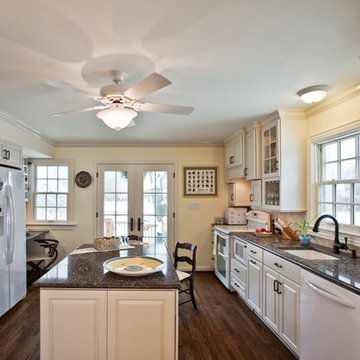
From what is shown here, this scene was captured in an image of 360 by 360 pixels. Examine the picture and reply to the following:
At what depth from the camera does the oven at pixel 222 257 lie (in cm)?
386

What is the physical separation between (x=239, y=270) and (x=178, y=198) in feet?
6.16

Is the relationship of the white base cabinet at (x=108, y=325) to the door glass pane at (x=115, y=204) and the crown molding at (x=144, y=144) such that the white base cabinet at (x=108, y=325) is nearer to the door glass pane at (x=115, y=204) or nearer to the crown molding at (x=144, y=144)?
the door glass pane at (x=115, y=204)

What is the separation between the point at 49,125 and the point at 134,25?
8.95 feet

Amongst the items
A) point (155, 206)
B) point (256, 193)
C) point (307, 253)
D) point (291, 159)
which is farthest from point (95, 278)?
point (155, 206)

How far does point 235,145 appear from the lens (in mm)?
4305

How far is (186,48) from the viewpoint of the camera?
1752 millimetres

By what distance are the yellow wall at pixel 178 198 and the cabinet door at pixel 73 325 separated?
326cm

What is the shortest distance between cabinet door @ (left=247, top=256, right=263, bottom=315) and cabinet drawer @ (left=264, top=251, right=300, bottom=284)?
0.21 meters

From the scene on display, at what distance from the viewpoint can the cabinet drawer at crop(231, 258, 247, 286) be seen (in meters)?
3.33

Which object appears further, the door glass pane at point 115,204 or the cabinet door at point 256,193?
the door glass pane at point 115,204

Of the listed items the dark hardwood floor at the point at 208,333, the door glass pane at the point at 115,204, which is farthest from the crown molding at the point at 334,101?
the door glass pane at the point at 115,204

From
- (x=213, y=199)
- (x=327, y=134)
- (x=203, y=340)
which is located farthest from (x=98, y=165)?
(x=327, y=134)

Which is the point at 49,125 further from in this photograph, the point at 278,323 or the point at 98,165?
the point at 278,323

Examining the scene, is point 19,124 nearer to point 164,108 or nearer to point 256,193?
point 164,108
